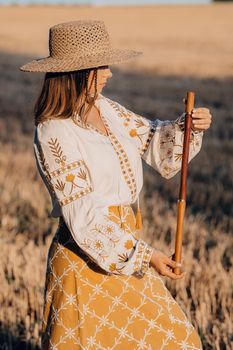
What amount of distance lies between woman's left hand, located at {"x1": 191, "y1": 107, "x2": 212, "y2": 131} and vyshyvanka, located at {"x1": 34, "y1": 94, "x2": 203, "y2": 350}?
0.85ft

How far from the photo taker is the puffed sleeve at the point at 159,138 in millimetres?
2914

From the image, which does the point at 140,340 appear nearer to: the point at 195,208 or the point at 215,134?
the point at 195,208

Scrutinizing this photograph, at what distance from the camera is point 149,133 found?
297 cm

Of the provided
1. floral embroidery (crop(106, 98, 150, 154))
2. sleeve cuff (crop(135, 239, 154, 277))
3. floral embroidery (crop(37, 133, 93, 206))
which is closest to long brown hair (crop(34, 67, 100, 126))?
floral embroidery (crop(37, 133, 93, 206))

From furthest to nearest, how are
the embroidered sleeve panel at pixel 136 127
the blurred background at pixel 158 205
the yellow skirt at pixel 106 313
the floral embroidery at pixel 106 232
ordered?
the blurred background at pixel 158 205 → the embroidered sleeve panel at pixel 136 127 → the yellow skirt at pixel 106 313 → the floral embroidery at pixel 106 232

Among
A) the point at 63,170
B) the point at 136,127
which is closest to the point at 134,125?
the point at 136,127

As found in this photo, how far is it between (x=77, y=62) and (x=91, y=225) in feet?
1.83

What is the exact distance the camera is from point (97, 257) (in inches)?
97.0

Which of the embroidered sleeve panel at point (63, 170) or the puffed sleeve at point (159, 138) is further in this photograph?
the puffed sleeve at point (159, 138)

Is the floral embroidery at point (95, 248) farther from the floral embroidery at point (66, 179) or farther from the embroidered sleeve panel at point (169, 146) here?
the embroidered sleeve panel at point (169, 146)

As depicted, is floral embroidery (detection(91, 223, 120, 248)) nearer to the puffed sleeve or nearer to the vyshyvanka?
the vyshyvanka

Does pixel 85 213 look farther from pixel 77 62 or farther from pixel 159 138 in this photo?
pixel 159 138

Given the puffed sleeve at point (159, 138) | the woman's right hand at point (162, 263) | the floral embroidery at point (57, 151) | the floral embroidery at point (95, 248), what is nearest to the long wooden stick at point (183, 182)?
the woman's right hand at point (162, 263)

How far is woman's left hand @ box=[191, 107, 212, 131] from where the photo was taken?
2744 millimetres
